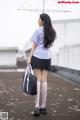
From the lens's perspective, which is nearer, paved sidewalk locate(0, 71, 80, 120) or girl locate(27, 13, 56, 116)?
paved sidewalk locate(0, 71, 80, 120)

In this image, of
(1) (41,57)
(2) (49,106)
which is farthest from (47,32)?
(2) (49,106)

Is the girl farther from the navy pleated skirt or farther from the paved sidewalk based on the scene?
the paved sidewalk

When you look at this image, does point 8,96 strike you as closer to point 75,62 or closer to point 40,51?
point 40,51

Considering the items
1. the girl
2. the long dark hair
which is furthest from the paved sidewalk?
the long dark hair

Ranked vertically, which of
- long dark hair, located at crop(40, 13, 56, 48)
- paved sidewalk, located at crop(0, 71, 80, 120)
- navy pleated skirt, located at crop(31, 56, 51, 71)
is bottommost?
paved sidewalk, located at crop(0, 71, 80, 120)

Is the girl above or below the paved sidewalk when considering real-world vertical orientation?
above

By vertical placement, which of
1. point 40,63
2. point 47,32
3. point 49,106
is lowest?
point 49,106

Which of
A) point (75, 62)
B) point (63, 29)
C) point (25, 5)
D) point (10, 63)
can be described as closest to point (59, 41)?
point (63, 29)

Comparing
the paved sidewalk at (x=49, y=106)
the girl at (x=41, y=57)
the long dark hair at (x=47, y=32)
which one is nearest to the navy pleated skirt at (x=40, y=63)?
the girl at (x=41, y=57)

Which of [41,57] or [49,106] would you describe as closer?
[41,57]

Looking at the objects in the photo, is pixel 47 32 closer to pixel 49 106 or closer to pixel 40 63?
pixel 40 63

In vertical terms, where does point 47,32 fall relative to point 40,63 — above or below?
above

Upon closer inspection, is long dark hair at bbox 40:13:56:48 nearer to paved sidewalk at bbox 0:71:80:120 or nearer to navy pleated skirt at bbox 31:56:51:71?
navy pleated skirt at bbox 31:56:51:71

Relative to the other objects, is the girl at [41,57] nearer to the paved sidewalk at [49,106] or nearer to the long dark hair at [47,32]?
the long dark hair at [47,32]
